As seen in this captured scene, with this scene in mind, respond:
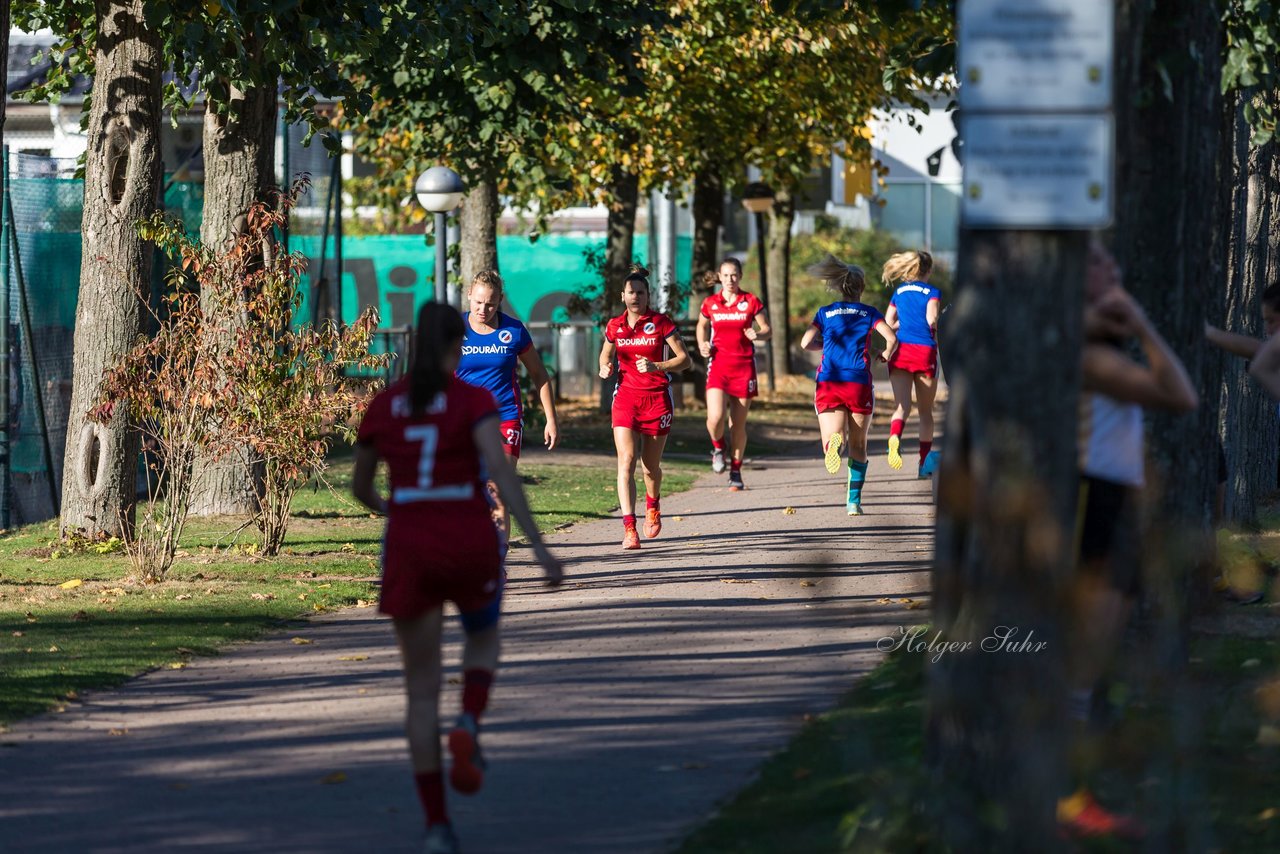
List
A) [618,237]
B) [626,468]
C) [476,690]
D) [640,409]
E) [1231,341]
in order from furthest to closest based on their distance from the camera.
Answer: [618,237]
[640,409]
[626,468]
[1231,341]
[476,690]

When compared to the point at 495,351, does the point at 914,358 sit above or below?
below

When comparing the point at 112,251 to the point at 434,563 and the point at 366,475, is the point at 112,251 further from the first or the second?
the point at 434,563

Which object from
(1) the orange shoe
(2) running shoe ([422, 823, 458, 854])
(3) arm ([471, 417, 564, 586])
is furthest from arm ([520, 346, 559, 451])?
(1) the orange shoe

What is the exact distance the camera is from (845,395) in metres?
14.3

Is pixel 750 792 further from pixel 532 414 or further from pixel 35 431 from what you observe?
pixel 532 414

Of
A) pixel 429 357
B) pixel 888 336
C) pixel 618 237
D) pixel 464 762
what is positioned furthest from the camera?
pixel 618 237

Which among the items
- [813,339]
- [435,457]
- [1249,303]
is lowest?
[435,457]

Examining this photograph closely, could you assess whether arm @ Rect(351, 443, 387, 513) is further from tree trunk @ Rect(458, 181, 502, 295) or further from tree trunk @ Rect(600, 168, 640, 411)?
tree trunk @ Rect(600, 168, 640, 411)

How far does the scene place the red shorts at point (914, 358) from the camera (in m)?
15.9

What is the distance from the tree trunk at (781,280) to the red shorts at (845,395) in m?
16.6

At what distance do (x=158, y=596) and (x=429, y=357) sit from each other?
5.36 meters

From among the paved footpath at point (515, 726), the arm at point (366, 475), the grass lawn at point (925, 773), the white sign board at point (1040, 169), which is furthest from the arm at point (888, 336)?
the white sign board at point (1040, 169)

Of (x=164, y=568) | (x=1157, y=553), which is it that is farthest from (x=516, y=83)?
(x=1157, y=553)

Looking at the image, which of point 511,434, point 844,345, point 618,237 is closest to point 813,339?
point 844,345
